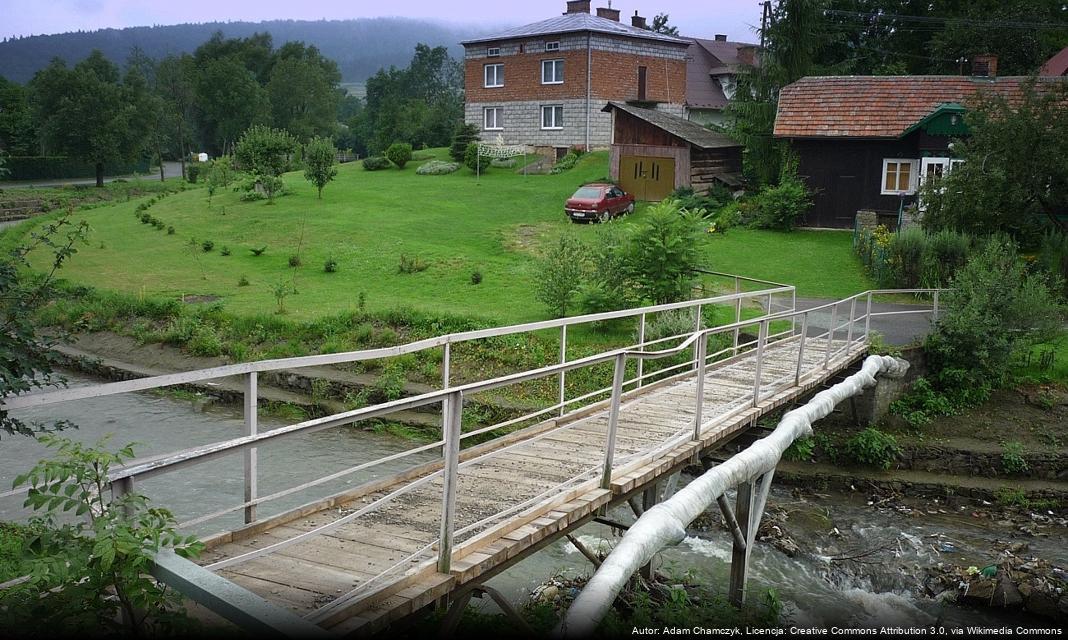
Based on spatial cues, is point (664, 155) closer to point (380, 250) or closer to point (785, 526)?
point (380, 250)

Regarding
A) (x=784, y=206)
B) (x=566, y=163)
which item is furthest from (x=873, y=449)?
(x=566, y=163)

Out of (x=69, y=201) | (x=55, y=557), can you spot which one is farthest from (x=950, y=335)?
(x=69, y=201)

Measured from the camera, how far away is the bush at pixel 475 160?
144ft

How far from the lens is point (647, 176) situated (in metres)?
36.3

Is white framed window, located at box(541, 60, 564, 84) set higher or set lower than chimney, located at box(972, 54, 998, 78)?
higher

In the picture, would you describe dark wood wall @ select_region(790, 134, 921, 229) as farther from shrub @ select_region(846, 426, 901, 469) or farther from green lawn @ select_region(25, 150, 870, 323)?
shrub @ select_region(846, 426, 901, 469)

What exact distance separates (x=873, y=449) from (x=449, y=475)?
11954mm

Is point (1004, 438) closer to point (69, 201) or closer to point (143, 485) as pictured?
point (143, 485)

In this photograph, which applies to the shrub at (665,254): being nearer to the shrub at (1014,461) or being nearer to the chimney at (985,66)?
the shrub at (1014,461)

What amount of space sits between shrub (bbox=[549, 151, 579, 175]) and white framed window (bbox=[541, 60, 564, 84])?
398cm

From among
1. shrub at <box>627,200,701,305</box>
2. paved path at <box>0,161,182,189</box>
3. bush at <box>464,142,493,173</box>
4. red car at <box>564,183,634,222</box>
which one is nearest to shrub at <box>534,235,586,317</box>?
shrub at <box>627,200,701,305</box>

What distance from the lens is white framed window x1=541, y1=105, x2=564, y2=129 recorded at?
149ft

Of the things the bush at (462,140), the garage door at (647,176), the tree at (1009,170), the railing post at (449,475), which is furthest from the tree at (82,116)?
the railing post at (449,475)

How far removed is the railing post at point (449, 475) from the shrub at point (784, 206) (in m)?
27.1
